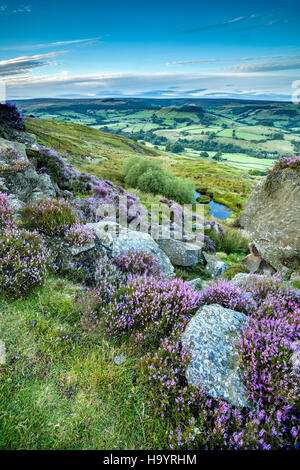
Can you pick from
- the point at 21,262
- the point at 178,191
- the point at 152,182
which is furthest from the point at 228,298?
the point at 152,182

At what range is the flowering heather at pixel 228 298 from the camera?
4.99 meters

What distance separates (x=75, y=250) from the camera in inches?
245

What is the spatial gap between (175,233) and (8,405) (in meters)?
10.1

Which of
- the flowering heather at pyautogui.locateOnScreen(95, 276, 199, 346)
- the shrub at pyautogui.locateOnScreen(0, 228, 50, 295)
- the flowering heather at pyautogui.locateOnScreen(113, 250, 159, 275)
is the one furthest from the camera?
the flowering heather at pyautogui.locateOnScreen(113, 250, 159, 275)

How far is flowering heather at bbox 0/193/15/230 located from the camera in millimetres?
6134

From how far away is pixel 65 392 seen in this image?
337cm

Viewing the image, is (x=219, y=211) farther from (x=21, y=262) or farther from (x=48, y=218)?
(x=21, y=262)

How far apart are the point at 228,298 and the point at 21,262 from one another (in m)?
4.45

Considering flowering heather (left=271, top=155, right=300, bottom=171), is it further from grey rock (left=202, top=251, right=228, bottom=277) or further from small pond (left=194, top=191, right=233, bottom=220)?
small pond (left=194, top=191, right=233, bottom=220)

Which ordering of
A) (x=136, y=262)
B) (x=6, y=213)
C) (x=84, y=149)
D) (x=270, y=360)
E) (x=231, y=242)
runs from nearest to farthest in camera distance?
(x=270, y=360) → (x=136, y=262) → (x=6, y=213) → (x=231, y=242) → (x=84, y=149)

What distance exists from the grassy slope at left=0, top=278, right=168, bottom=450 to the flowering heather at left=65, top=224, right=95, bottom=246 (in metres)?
2.20

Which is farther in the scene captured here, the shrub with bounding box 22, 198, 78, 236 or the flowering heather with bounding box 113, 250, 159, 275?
the shrub with bounding box 22, 198, 78, 236

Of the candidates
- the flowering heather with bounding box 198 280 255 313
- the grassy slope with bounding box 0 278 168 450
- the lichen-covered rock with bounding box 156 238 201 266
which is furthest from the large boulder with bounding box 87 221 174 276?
the grassy slope with bounding box 0 278 168 450
